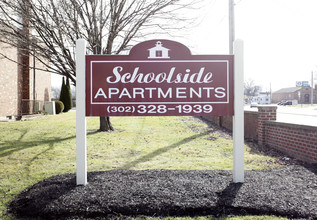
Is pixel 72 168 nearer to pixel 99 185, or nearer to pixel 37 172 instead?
pixel 37 172

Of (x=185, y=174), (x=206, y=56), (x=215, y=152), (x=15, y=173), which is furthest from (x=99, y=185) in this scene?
(x=215, y=152)

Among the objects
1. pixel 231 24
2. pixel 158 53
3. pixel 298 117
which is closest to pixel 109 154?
pixel 158 53

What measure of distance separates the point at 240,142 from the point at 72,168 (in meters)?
3.65

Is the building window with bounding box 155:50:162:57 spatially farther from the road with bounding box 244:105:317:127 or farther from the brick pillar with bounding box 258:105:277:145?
the brick pillar with bounding box 258:105:277:145

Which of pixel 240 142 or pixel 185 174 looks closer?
pixel 240 142

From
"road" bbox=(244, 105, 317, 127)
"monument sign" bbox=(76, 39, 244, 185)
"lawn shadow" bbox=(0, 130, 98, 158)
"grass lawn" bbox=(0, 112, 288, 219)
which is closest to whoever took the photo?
"monument sign" bbox=(76, 39, 244, 185)

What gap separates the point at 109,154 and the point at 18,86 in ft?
49.4

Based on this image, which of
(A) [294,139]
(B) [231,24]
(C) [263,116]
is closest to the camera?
(A) [294,139]

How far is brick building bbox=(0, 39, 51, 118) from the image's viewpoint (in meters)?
15.8

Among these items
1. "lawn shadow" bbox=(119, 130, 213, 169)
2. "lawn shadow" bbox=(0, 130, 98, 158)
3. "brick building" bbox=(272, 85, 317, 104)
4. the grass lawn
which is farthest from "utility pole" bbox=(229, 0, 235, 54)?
"brick building" bbox=(272, 85, 317, 104)

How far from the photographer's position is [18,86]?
1830 cm

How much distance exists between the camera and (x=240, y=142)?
13.4 feet

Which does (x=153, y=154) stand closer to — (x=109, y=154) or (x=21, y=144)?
(x=109, y=154)

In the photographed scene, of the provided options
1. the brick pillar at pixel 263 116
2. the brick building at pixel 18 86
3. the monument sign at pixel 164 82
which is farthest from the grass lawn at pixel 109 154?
the brick building at pixel 18 86
